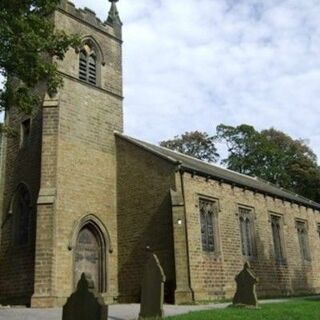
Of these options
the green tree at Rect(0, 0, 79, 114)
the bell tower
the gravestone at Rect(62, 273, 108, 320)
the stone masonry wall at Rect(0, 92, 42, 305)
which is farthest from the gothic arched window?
the gravestone at Rect(62, 273, 108, 320)

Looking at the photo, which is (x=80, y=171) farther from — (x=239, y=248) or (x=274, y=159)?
(x=274, y=159)

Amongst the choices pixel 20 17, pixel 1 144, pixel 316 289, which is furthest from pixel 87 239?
pixel 316 289

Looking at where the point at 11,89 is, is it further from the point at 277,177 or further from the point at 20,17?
the point at 277,177

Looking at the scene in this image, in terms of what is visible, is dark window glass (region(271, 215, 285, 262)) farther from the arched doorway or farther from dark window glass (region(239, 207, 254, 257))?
the arched doorway

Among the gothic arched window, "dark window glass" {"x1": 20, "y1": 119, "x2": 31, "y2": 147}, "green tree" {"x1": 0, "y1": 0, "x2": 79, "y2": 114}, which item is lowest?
the gothic arched window

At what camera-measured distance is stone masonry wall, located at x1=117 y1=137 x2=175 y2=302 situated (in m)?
20.8

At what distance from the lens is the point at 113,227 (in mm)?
22875

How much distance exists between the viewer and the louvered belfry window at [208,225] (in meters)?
22.0

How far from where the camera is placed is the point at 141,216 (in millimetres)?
22062

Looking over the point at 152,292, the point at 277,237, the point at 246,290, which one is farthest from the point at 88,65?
the point at 152,292

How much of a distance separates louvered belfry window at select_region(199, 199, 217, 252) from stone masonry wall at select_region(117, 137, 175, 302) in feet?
6.89

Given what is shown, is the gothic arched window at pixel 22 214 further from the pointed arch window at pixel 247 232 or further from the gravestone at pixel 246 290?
the pointed arch window at pixel 247 232

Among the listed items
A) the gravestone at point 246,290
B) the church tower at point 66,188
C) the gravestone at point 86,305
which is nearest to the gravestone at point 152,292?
the gravestone at point 86,305

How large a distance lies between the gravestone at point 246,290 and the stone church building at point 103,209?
3.58 m
